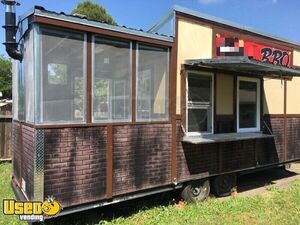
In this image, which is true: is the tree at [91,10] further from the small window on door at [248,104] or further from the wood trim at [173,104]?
the wood trim at [173,104]

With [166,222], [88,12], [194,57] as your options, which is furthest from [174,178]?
[88,12]

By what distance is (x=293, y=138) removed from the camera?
9188 mm

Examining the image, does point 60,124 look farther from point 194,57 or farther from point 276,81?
point 276,81

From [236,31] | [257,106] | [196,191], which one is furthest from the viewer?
[257,106]

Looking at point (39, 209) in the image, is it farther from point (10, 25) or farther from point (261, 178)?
point (261, 178)

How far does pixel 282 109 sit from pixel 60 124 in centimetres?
648

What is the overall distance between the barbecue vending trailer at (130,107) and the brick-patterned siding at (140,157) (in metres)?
0.02

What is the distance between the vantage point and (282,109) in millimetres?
8992

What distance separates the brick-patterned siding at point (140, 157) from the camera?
5.25 meters

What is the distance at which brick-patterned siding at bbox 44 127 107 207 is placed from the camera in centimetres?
450

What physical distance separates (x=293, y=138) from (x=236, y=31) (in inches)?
144

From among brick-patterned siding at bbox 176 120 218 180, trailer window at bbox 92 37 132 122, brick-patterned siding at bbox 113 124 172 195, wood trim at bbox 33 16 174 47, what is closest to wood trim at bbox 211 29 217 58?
wood trim at bbox 33 16 174 47

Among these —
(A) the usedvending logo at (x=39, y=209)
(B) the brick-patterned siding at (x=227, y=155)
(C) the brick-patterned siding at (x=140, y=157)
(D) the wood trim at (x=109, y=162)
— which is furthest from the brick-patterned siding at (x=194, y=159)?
(A) the usedvending logo at (x=39, y=209)

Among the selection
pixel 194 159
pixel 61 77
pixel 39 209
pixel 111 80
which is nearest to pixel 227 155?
pixel 194 159
